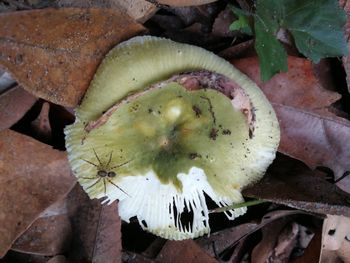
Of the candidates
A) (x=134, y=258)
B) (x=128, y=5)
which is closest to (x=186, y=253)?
(x=134, y=258)

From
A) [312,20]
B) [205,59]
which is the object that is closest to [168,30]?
[205,59]

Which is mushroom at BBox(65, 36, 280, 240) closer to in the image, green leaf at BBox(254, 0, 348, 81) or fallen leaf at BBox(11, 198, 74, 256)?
green leaf at BBox(254, 0, 348, 81)

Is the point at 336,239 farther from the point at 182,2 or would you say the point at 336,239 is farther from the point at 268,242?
the point at 182,2

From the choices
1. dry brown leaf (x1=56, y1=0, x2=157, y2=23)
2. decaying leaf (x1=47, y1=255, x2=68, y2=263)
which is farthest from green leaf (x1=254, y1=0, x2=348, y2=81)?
decaying leaf (x1=47, y1=255, x2=68, y2=263)

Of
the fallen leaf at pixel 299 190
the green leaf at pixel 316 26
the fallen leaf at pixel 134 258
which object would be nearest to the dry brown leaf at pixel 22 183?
the fallen leaf at pixel 134 258

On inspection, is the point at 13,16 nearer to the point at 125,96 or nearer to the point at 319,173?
the point at 125,96

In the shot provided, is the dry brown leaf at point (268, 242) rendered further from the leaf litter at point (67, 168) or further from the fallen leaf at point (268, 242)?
the leaf litter at point (67, 168)
